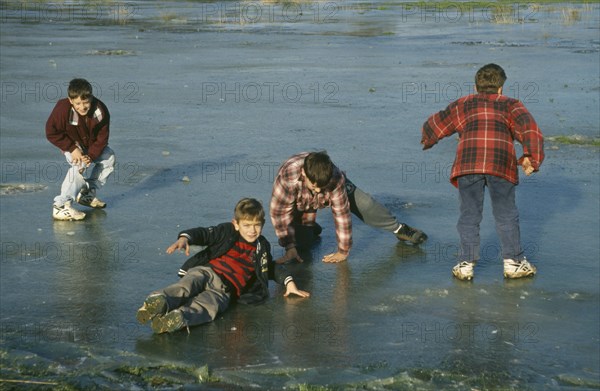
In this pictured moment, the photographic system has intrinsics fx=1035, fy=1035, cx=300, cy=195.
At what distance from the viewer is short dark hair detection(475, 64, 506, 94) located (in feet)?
24.0

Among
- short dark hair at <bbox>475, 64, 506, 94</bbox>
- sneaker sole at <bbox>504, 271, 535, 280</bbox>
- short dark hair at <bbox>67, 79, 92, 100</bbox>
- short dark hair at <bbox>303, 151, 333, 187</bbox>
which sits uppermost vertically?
short dark hair at <bbox>475, 64, 506, 94</bbox>

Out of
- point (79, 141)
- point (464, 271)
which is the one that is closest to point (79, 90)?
point (79, 141)

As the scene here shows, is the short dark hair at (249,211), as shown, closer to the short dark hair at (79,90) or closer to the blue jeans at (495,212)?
the blue jeans at (495,212)

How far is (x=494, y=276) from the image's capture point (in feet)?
24.4

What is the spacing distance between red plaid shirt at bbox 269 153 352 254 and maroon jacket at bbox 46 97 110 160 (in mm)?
2274

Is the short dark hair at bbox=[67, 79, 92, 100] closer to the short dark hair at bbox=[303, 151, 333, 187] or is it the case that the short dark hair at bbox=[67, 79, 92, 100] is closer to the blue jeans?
the short dark hair at bbox=[303, 151, 333, 187]

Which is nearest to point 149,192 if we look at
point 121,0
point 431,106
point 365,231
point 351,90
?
point 365,231

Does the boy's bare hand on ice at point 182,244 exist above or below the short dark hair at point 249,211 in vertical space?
below

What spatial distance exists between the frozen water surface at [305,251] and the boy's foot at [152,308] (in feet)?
0.37

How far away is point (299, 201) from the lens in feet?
24.9

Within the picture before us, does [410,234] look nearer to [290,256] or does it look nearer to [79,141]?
[290,256]

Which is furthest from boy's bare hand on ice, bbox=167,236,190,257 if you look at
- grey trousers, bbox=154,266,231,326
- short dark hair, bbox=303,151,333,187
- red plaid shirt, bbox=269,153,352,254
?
red plaid shirt, bbox=269,153,352,254

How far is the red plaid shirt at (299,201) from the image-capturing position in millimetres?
7406

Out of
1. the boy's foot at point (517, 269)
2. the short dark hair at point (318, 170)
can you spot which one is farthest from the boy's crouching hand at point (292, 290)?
the boy's foot at point (517, 269)
